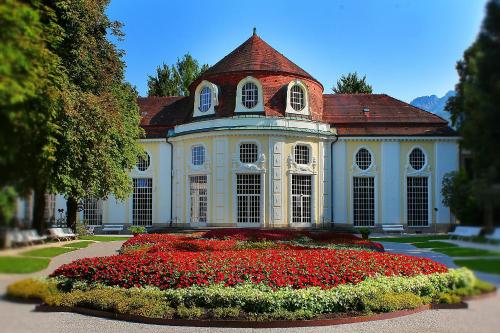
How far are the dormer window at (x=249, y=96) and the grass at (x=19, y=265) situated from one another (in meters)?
35.6

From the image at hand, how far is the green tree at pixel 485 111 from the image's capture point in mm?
2859

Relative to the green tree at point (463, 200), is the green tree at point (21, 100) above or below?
above

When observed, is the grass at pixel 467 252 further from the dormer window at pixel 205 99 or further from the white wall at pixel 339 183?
the white wall at pixel 339 183

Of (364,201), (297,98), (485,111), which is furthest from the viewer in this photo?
(364,201)

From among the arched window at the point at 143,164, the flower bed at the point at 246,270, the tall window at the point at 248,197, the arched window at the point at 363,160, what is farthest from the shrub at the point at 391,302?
the arched window at the point at 143,164

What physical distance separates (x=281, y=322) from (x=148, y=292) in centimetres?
316

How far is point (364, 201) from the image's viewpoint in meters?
41.8

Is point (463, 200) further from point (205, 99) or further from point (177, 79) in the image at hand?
point (177, 79)

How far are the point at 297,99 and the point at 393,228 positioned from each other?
11669 mm

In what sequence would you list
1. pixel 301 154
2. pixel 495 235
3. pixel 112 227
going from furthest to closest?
pixel 112 227, pixel 301 154, pixel 495 235

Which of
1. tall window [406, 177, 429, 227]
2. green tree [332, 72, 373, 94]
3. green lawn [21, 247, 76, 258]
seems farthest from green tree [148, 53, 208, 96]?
green lawn [21, 247, 76, 258]

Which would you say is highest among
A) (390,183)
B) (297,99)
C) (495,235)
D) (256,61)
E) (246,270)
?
(256,61)

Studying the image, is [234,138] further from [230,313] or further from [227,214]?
[230,313]

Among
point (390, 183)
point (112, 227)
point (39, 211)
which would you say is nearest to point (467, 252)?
point (39, 211)
